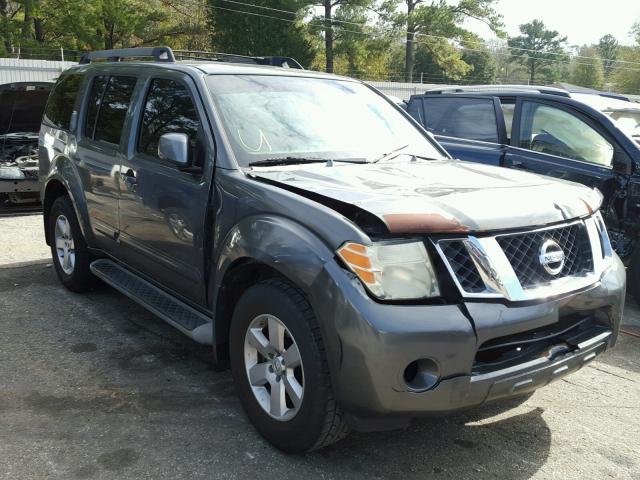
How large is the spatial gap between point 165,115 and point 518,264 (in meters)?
2.41

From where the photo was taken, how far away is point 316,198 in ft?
9.39

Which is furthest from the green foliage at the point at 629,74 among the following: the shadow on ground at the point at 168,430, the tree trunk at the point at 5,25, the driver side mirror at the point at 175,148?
the driver side mirror at the point at 175,148

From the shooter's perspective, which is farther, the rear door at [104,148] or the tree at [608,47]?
the tree at [608,47]

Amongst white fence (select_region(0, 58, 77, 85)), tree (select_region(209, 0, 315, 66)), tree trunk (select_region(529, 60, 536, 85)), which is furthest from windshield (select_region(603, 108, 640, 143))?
tree trunk (select_region(529, 60, 536, 85))

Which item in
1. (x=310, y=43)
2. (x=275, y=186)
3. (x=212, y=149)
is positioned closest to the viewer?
(x=275, y=186)

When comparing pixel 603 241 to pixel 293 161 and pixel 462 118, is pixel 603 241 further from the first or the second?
pixel 462 118

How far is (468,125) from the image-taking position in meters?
7.17

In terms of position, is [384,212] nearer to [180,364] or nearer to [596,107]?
[180,364]

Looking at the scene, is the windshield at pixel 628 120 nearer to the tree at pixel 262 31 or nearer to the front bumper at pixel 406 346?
the front bumper at pixel 406 346

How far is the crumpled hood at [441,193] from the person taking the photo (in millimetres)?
2601

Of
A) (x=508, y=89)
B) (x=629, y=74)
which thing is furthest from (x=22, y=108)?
(x=629, y=74)

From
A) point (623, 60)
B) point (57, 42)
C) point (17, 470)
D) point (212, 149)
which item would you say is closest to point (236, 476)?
point (17, 470)

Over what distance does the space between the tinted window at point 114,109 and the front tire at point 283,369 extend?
6.78 ft

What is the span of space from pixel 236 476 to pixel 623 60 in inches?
2973
